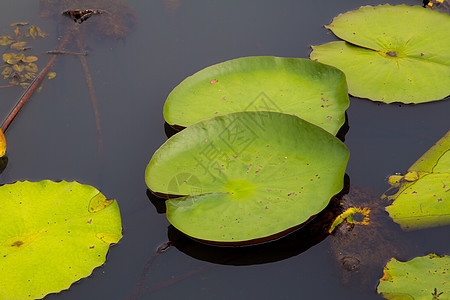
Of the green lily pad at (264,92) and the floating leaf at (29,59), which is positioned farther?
the floating leaf at (29,59)

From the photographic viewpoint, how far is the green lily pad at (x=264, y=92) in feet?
8.84

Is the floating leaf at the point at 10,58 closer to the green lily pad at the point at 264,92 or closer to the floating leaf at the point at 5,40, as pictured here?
the floating leaf at the point at 5,40

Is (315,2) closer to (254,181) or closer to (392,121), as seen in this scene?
(392,121)

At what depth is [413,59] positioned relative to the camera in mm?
3031

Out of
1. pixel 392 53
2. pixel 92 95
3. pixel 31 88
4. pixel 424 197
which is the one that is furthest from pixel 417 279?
pixel 31 88

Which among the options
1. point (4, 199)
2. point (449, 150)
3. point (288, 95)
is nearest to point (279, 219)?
point (288, 95)

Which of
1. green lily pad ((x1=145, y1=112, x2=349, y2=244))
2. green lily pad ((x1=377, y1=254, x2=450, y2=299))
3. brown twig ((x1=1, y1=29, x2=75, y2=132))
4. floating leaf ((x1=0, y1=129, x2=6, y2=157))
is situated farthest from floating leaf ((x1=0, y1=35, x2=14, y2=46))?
green lily pad ((x1=377, y1=254, x2=450, y2=299))

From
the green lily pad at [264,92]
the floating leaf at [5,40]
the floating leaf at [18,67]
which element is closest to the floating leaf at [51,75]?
the floating leaf at [18,67]

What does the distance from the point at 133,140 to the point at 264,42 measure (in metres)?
1.29

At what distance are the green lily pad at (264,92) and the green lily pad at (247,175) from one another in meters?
0.20

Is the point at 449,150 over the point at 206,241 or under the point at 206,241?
over

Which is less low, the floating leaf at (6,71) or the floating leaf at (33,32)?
the floating leaf at (33,32)

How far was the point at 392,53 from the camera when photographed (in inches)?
122

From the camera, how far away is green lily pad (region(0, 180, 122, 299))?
2150 mm
